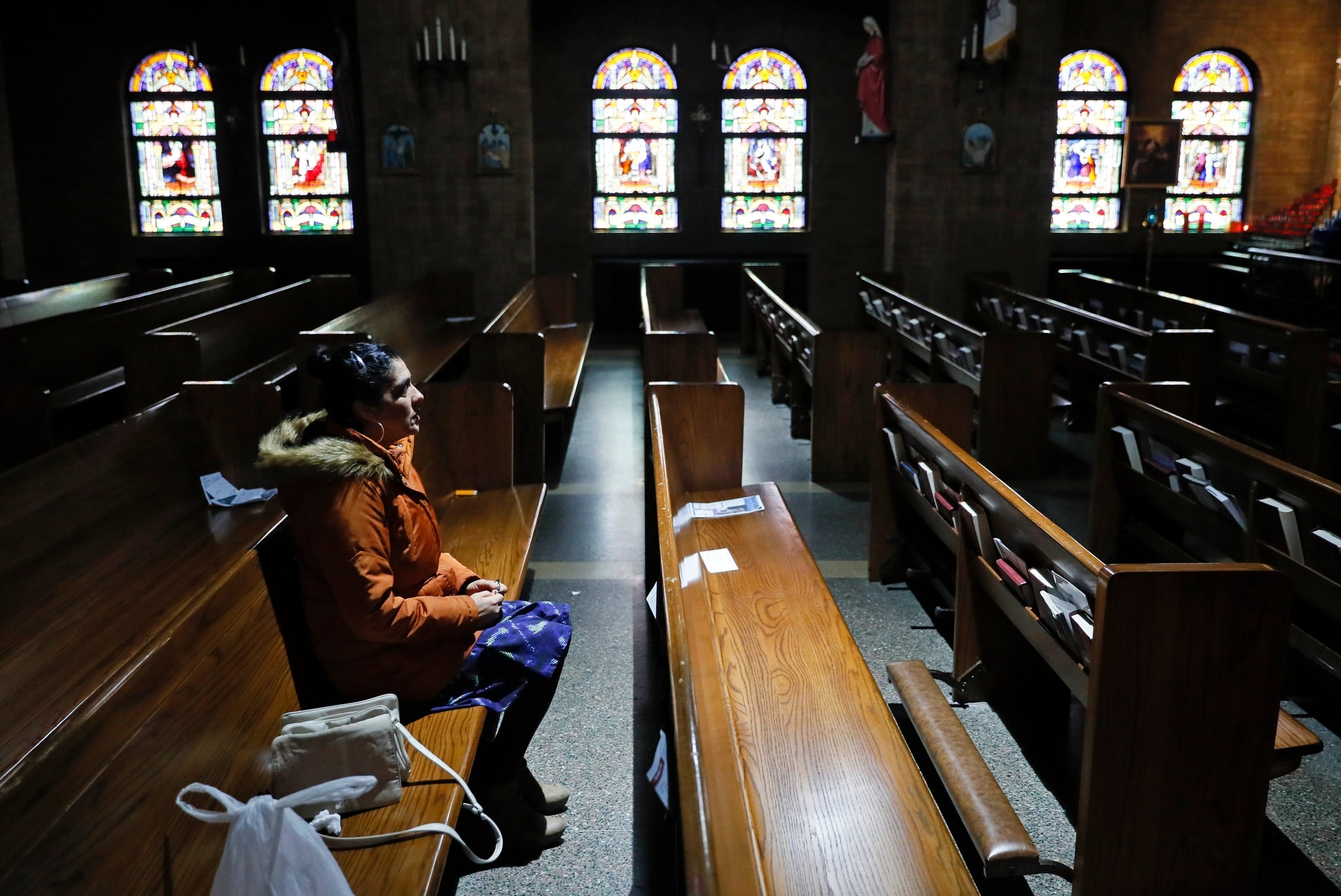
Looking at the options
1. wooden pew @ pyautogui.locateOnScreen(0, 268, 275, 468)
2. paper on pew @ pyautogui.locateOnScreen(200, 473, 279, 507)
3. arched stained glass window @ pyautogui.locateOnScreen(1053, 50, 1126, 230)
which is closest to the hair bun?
paper on pew @ pyautogui.locateOnScreen(200, 473, 279, 507)

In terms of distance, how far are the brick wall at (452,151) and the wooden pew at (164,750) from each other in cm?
748

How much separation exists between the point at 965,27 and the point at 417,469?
835cm

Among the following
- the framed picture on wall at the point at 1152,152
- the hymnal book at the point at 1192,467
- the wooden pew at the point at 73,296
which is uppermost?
the framed picture on wall at the point at 1152,152

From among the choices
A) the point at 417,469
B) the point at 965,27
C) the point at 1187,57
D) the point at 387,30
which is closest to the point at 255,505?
the point at 417,469

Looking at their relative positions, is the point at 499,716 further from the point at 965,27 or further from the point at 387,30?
the point at 965,27

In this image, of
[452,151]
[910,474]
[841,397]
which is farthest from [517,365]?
[452,151]

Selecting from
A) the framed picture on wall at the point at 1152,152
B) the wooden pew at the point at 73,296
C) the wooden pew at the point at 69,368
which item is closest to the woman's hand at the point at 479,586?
the wooden pew at the point at 69,368

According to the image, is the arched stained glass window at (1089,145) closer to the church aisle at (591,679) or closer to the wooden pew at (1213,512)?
the church aisle at (591,679)

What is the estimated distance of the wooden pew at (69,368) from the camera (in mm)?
5484

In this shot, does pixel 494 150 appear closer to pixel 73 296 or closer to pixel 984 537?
pixel 73 296

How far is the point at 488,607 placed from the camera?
8.50 ft

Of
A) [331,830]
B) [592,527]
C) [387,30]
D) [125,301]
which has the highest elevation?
[387,30]

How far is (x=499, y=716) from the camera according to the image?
2.66 meters

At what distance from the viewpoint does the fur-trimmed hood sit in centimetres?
231
